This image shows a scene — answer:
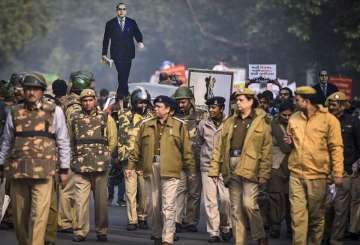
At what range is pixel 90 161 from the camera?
15.7 m

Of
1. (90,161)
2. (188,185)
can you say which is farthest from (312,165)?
(188,185)

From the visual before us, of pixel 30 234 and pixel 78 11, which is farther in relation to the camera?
pixel 78 11

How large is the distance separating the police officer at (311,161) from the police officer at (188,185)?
3.35 metres

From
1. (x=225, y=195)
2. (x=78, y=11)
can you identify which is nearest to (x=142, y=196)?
(x=225, y=195)

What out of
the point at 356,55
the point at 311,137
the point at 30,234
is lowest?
the point at 30,234

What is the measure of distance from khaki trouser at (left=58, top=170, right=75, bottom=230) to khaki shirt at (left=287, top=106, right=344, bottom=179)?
4.06m

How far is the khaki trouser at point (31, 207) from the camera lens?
12.7m

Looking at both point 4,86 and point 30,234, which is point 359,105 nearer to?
point 4,86

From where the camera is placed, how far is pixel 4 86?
16.8 m

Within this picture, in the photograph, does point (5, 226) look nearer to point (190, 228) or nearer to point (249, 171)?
point (190, 228)

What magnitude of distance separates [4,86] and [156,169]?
10.1ft

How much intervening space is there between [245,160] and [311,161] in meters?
0.77

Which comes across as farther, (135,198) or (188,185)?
(135,198)

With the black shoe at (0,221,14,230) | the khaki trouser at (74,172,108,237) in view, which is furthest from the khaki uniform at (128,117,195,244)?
the black shoe at (0,221,14,230)
